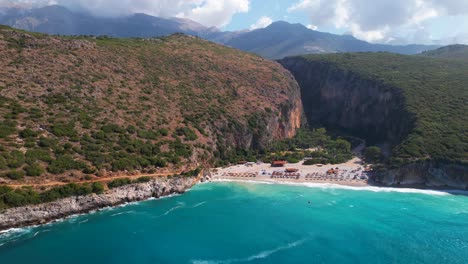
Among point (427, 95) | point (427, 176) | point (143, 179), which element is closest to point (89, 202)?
point (143, 179)

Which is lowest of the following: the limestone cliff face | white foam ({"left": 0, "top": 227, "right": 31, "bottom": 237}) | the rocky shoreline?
white foam ({"left": 0, "top": 227, "right": 31, "bottom": 237})

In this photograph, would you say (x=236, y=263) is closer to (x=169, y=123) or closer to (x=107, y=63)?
(x=169, y=123)

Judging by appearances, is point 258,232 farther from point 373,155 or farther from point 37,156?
point 373,155

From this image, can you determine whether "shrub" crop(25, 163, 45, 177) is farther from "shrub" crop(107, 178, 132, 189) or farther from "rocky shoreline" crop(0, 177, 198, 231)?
"shrub" crop(107, 178, 132, 189)

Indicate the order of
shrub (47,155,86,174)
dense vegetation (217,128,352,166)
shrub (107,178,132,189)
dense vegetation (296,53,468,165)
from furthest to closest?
1. dense vegetation (217,128,352,166)
2. dense vegetation (296,53,468,165)
3. shrub (107,178,132,189)
4. shrub (47,155,86,174)

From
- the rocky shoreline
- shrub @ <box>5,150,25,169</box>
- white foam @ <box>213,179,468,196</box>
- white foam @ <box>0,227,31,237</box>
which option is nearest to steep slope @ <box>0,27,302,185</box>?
shrub @ <box>5,150,25,169</box>
